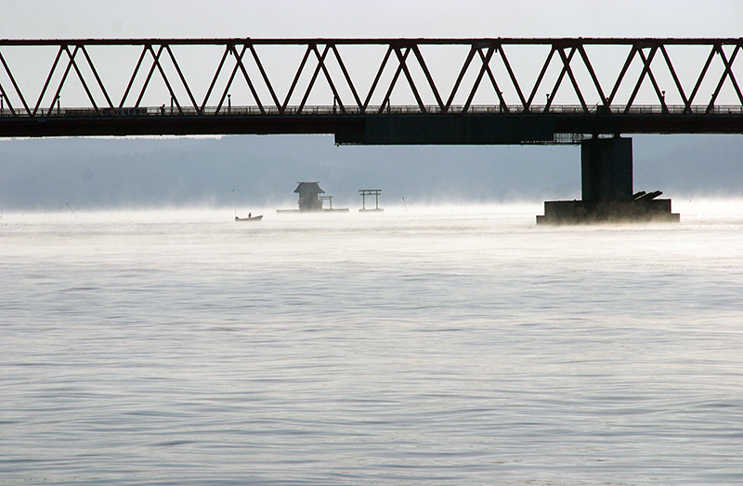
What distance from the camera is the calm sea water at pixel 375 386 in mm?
8742

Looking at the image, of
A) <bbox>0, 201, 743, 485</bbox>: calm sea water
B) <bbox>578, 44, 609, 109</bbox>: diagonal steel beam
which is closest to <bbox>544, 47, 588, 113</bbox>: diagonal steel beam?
<bbox>578, 44, 609, 109</bbox>: diagonal steel beam

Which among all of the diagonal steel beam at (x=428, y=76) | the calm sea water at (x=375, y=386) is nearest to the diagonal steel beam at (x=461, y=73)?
the diagonal steel beam at (x=428, y=76)

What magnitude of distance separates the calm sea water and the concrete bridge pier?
2504 inches

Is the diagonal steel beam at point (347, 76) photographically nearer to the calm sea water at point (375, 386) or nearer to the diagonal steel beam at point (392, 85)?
the diagonal steel beam at point (392, 85)

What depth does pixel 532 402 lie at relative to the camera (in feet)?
37.4

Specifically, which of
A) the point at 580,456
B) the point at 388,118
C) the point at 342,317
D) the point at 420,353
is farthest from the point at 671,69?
the point at 580,456

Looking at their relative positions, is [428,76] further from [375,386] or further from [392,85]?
[375,386]

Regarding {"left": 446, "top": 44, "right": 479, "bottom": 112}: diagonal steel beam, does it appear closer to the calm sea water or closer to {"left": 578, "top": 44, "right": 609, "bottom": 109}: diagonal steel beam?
{"left": 578, "top": 44, "right": 609, "bottom": 109}: diagonal steel beam

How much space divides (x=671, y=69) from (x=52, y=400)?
79.4 m

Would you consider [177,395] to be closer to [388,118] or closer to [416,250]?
[416,250]

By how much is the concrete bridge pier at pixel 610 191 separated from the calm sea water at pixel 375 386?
6360 centimetres

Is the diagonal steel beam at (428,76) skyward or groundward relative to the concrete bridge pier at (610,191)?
skyward

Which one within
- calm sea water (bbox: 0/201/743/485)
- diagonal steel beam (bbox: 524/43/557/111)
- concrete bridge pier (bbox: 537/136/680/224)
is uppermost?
diagonal steel beam (bbox: 524/43/557/111)

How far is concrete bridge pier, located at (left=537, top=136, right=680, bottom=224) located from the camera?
→ 90625 mm
